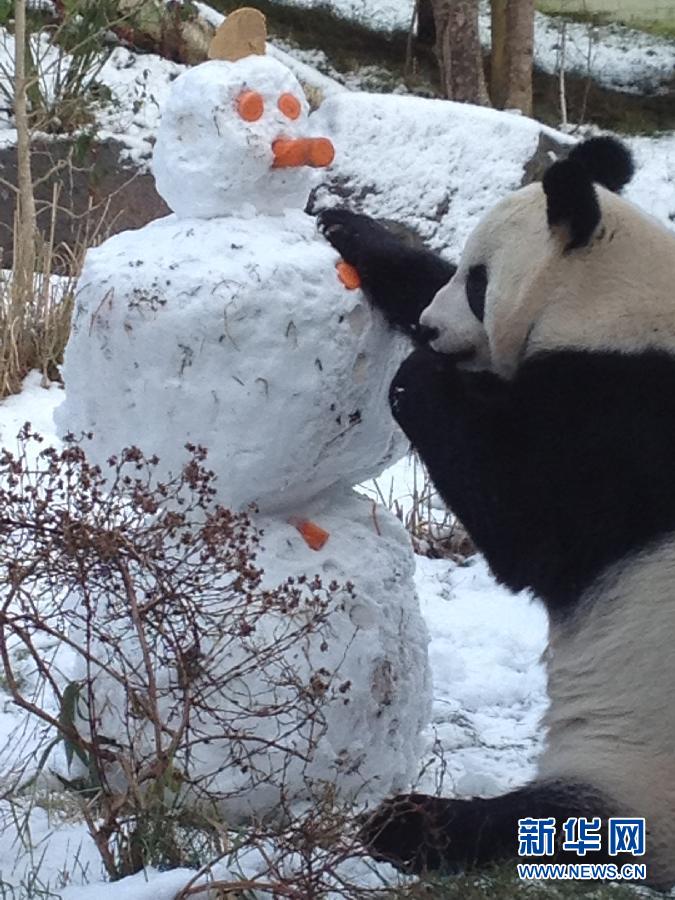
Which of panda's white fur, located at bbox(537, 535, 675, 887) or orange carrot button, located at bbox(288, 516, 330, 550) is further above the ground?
orange carrot button, located at bbox(288, 516, 330, 550)

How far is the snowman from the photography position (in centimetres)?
269

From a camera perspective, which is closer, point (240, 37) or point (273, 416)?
point (273, 416)

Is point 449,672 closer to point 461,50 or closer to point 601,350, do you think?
point 601,350

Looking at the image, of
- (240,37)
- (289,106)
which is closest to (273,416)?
(289,106)

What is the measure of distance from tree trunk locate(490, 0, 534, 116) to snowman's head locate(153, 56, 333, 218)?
23.0 ft

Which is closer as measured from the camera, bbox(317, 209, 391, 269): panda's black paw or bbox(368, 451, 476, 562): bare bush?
bbox(317, 209, 391, 269): panda's black paw

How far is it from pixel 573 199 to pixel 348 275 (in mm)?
497

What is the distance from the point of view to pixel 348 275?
9.31ft

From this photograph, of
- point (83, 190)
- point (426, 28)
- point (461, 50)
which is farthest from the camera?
point (426, 28)

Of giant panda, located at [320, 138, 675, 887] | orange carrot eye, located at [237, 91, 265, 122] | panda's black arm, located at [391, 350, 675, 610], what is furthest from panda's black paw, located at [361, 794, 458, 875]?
orange carrot eye, located at [237, 91, 265, 122]

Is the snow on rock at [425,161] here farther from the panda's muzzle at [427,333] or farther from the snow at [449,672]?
the panda's muzzle at [427,333]

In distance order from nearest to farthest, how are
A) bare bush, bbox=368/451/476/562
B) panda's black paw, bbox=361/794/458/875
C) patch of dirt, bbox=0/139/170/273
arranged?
panda's black paw, bbox=361/794/458/875 < bare bush, bbox=368/451/476/562 < patch of dirt, bbox=0/139/170/273

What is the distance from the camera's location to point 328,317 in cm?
275

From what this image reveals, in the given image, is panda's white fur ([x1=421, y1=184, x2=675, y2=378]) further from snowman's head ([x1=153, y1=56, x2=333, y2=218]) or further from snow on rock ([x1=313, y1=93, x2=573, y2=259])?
snow on rock ([x1=313, y1=93, x2=573, y2=259])
